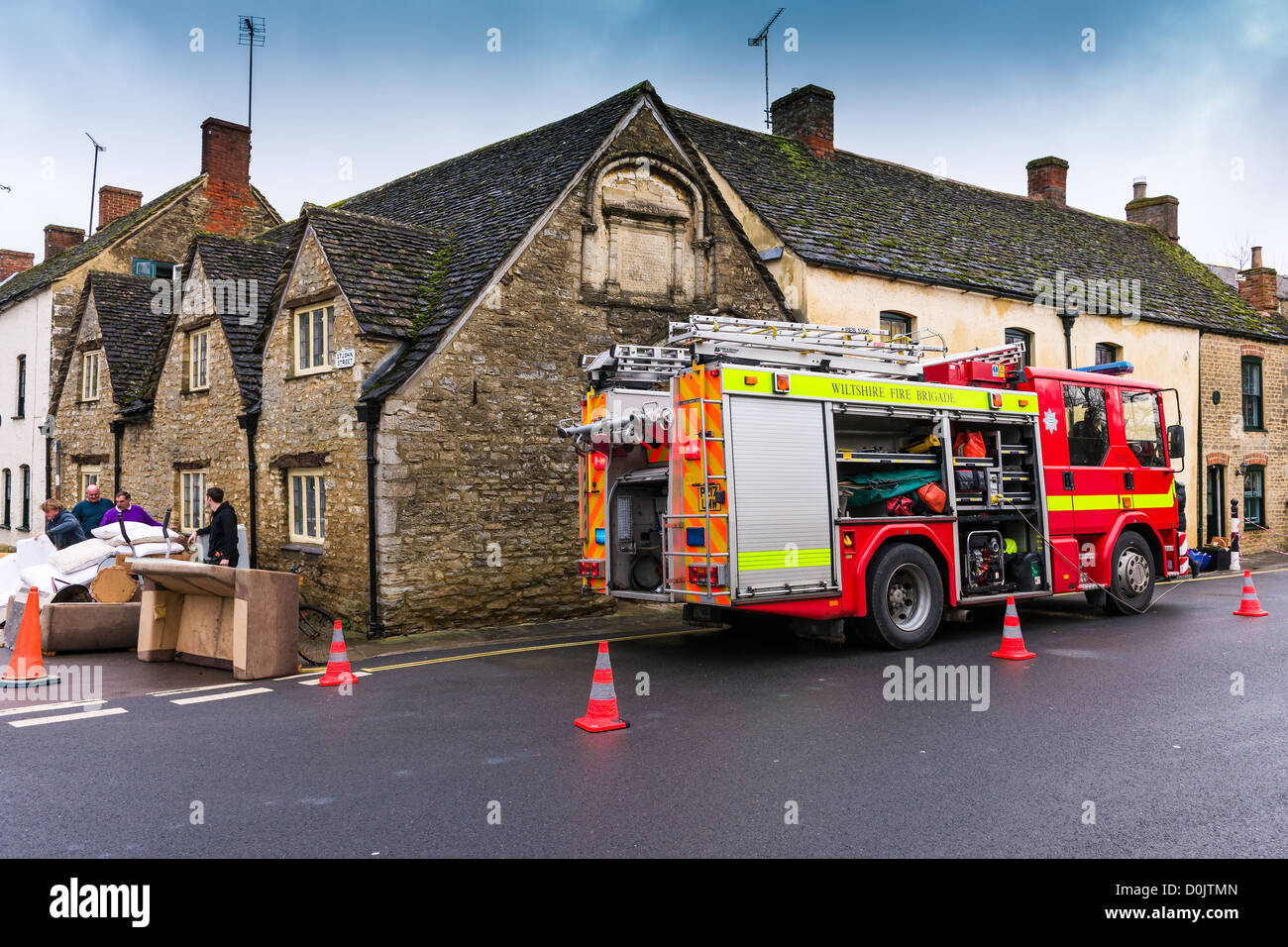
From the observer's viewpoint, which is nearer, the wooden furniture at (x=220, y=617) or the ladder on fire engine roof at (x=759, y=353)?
the wooden furniture at (x=220, y=617)

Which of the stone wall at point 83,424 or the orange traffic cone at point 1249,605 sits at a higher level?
the stone wall at point 83,424

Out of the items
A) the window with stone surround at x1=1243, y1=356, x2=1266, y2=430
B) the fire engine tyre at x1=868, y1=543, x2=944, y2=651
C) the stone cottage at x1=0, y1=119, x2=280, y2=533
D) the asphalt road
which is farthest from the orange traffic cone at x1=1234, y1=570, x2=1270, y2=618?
the stone cottage at x1=0, y1=119, x2=280, y2=533

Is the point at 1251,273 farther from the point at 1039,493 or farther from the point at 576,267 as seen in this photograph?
the point at 576,267

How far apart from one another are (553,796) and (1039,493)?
27.3ft

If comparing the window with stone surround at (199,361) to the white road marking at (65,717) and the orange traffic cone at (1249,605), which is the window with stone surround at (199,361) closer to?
the white road marking at (65,717)

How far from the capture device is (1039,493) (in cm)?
1170

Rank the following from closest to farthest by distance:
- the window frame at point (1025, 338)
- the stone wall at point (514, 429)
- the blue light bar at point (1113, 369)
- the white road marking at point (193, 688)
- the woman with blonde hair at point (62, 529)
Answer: the white road marking at point (193, 688) → the stone wall at point (514, 429) → the woman with blonde hair at point (62, 529) → the blue light bar at point (1113, 369) → the window frame at point (1025, 338)

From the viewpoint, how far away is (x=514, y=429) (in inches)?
535

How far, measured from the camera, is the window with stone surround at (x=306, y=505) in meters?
14.0

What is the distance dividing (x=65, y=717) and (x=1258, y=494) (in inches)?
1055

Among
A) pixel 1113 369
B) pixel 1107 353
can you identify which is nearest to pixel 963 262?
pixel 1107 353

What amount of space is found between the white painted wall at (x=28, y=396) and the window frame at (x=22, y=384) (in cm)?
12

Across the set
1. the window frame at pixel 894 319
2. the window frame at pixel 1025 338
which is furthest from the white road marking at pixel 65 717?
the window frame at pixel 1025 338

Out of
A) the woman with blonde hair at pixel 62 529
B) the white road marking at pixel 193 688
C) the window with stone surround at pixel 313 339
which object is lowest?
the white road marking at pixel 193 688
